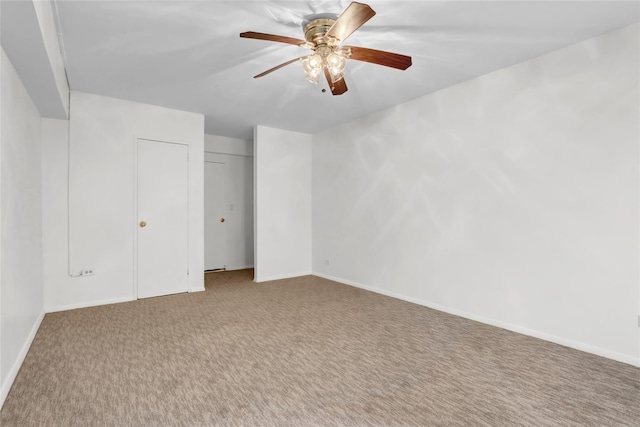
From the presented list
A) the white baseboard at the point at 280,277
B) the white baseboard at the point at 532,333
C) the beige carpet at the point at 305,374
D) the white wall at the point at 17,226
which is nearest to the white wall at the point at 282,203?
the white baseboard at the point at 280,277

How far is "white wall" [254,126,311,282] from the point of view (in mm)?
4957

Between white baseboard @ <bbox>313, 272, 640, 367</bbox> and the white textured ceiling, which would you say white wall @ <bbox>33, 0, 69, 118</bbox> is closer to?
the white textured ceiling

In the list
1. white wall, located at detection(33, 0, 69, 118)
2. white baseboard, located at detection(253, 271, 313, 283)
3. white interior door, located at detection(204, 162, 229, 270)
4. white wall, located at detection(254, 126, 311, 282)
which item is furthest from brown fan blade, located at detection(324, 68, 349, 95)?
white interior door, located at detection(204, 162, 229, 270)

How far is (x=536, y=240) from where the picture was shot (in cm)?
278

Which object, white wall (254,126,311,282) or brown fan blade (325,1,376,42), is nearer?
brown fan blade (325,1,376,42)

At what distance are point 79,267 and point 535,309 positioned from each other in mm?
4637

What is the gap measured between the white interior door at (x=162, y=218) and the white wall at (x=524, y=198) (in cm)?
252

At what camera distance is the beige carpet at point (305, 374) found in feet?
5.60

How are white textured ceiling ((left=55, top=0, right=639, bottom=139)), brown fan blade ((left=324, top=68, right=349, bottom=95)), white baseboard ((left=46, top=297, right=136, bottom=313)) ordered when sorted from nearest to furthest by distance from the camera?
white textured ceiling ((left=55, top=0, right=639, bottom=139))
brown fan blade ((left=324, top=68, right=349, bottom=95))
white baseboard ((left=46, top=297, right=136, bottom=313))

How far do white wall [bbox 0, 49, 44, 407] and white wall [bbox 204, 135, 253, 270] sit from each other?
9.75ft

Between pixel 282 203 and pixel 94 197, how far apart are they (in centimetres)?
249

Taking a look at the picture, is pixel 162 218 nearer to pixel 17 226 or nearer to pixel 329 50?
pixel 17 226

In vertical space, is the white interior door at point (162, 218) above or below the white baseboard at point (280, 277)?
above

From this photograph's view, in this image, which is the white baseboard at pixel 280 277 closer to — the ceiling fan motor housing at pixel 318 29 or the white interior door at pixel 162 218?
the white interior door at pixel 162 218
